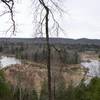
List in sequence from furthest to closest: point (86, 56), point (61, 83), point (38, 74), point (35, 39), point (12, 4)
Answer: point (86, 56), point (38, 74), point (61, 83), point (35, 39), point (12, 4)

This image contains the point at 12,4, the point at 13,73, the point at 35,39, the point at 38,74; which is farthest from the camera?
the point at 38,74

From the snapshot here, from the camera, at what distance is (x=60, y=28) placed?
7.39 meters

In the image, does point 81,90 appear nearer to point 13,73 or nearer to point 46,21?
point 46,21

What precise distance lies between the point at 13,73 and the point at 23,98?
1705 centimetres

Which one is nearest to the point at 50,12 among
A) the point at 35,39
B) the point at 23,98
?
the point at 35,39

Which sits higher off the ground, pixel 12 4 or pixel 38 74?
pixel 12 4

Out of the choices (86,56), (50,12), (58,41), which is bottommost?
(86,56)

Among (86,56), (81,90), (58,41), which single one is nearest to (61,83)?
(81,90)

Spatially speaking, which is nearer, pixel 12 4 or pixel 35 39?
pixel 12 4

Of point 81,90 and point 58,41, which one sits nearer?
point 58,41

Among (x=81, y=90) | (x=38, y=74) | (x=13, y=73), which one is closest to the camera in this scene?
(x=81, y=90)

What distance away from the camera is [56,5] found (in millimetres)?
7125

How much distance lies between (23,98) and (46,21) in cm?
2757

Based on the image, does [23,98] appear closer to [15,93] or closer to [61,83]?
[15,93]
